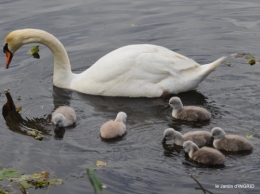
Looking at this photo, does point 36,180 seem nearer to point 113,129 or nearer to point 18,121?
point 113,129

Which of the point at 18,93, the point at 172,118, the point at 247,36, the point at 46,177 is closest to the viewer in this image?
the point at 46,177

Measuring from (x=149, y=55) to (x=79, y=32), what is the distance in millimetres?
3999

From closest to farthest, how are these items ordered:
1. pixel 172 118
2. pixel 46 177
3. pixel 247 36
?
pixel 46 177, pixel 172 118, pixel 247 36

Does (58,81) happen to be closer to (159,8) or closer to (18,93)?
(18,93)

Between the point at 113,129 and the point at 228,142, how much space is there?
1806 millimetres

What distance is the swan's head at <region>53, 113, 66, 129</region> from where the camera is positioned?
418 inches

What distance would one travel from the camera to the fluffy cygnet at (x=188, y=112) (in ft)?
34.8

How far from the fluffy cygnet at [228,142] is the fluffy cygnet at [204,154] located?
14.5 inches

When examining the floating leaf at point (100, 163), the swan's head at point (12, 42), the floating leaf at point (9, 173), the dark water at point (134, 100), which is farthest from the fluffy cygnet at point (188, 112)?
the swan's head at point (12, 42)

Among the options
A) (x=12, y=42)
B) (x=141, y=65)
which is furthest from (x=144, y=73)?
(x=12, y=42)

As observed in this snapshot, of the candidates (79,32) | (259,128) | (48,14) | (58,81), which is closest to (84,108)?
(58,81)

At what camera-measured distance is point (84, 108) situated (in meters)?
11.6

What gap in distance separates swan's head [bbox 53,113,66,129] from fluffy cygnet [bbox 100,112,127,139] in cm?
74

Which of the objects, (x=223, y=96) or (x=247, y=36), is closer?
(x=223, y=96)
